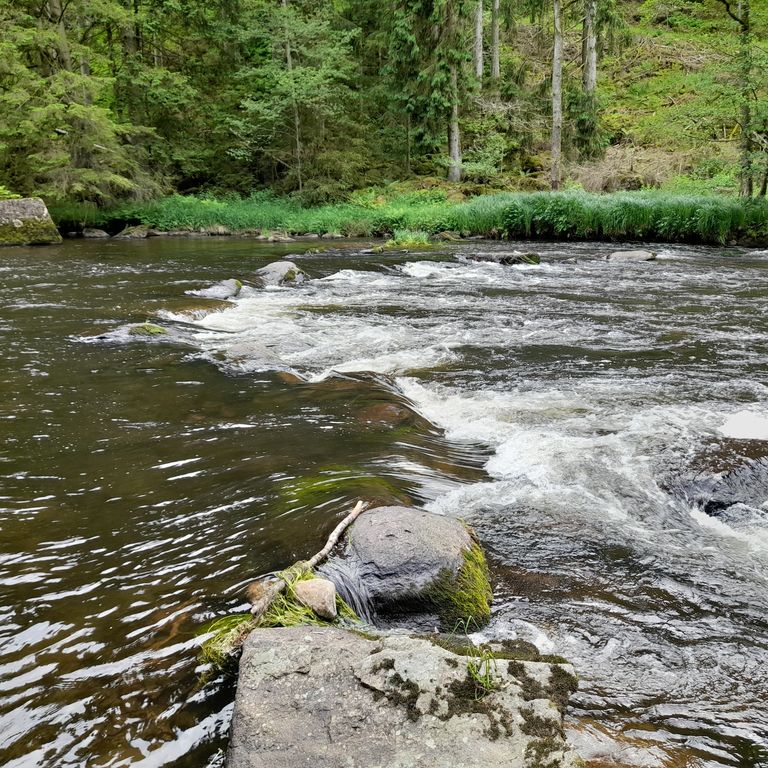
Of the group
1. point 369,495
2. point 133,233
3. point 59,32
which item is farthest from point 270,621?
point 59,32

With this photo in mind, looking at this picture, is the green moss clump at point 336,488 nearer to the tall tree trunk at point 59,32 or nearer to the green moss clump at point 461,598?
the green moss clump at point 461,598

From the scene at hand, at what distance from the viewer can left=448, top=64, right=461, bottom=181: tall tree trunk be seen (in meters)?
26.3

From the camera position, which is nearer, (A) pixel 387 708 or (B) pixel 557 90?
(A) pixel 387 708

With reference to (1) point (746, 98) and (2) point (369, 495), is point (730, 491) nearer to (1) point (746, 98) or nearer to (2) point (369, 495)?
(2) point (369, 495)

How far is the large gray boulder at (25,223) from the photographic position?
61.5 feet

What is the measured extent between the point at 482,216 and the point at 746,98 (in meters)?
8.02

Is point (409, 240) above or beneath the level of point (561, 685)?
above

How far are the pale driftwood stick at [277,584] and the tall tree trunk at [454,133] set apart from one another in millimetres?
25741

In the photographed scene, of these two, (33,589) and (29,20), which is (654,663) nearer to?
(33,589)

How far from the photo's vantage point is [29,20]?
72.2ft

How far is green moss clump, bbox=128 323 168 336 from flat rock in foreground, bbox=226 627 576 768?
6.59 m

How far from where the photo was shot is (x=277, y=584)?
264cm

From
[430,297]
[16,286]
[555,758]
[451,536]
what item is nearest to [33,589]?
[451,536]

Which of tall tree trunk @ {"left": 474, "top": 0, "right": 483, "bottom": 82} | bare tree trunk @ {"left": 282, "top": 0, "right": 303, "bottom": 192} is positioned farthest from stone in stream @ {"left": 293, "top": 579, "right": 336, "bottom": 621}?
tall tree trunk @ {"left": 474, "top": 0, "right": 483, "bottom": 82}
